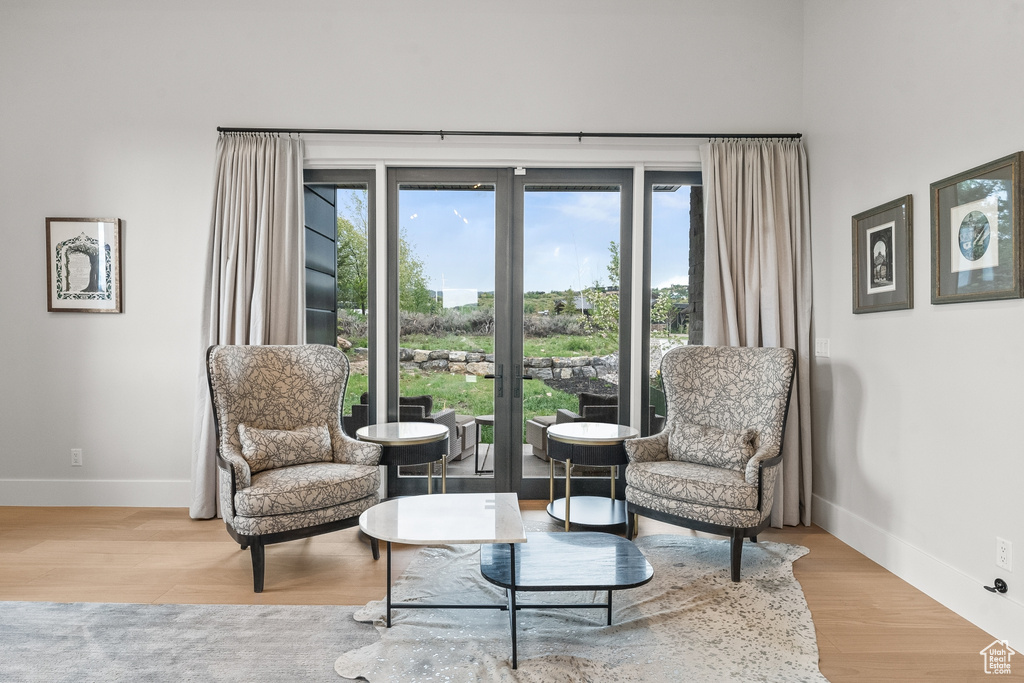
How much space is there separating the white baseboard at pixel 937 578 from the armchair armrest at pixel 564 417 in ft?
5.48

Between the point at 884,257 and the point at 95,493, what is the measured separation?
5.21 metres

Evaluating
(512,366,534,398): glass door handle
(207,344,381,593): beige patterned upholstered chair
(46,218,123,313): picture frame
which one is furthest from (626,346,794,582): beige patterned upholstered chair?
(46,218,123,313): picture frame

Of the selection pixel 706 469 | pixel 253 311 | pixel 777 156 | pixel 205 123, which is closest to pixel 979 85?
pixel 777 156

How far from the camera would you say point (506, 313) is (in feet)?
12.8

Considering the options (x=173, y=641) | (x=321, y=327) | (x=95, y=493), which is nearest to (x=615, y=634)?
(x=173, y=641)

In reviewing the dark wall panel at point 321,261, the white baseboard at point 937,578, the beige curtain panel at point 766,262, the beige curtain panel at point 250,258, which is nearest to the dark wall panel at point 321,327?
the dark wall panel at point 321,261

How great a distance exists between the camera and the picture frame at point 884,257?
110 inches

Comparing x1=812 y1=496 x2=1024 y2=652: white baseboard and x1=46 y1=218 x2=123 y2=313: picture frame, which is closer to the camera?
x1=812 y1=496 x2=1024 y2=652: white baseboard

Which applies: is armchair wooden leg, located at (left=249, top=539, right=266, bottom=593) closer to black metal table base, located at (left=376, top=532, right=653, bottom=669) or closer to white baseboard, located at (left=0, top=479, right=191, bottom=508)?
black metal table base, located at (left=376, top=532, right=653, bottom=669)

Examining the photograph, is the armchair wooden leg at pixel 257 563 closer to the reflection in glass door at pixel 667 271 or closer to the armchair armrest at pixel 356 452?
the armchair armrest at pixel 356 452

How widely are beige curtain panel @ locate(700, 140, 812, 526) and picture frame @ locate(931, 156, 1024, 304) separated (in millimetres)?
1067

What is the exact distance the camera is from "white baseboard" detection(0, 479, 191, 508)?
3830 millimetres

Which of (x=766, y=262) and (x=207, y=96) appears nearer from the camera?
(x=766, y=262)

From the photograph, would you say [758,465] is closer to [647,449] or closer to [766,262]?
[647,449]
